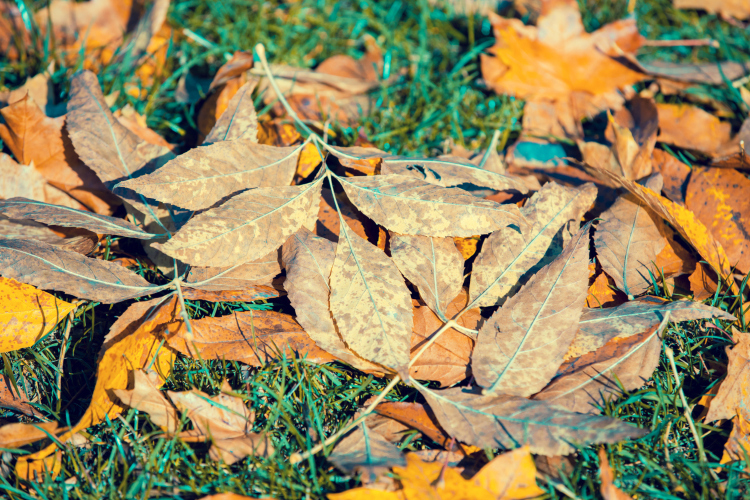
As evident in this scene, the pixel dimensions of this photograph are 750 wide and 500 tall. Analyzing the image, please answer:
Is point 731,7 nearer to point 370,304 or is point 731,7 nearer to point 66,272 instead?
point 370,304

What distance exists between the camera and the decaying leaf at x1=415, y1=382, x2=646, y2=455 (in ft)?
4.32

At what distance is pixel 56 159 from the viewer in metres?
2.02

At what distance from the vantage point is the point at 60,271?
160 cm

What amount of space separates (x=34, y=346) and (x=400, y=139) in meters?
1.72

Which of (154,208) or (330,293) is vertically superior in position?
(154,208)

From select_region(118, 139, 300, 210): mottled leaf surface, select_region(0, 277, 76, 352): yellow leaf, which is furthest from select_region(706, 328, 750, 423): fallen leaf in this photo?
select_region(0, 277, 76, 352): yellow leaf

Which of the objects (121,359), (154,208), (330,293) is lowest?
(121,359)

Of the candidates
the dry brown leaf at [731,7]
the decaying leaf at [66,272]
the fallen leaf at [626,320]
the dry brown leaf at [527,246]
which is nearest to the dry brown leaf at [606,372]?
the fallen leaf at [626,320]

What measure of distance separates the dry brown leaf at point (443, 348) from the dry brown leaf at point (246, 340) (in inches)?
11.4

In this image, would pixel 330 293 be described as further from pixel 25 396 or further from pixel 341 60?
pixel 341 60

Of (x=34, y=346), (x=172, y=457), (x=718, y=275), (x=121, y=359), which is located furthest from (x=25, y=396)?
(x=718, y=275)

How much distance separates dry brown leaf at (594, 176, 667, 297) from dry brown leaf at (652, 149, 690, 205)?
26cm

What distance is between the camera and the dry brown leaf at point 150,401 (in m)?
1.46

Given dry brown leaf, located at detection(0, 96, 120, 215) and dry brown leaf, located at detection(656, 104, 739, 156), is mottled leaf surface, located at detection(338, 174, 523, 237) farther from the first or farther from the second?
dry brown leaf, located at detection(656, 104, 739, 156)
